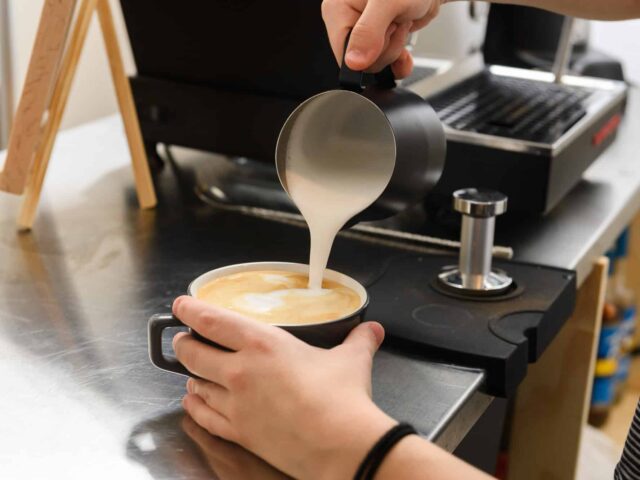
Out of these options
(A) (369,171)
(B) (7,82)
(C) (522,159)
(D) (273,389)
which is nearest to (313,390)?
(D) (273,389)

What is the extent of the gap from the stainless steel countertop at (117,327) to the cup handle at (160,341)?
0.13ft

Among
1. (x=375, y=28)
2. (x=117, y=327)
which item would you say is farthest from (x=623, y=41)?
(x=117, y=327)

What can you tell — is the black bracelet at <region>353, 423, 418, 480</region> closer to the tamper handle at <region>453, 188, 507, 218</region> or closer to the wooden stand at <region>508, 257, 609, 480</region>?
the tamper handle at <region>453, 188, 507, 218</region>

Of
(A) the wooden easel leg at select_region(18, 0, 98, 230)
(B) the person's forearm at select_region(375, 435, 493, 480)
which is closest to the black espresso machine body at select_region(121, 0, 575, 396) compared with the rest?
(A) the wooden easel leg at select_region(18, 0, 98, 230)

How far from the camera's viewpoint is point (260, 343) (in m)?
0.75

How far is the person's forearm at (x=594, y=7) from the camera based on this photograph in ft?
3.74

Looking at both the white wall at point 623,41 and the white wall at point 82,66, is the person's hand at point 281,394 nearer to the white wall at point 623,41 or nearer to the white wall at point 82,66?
the white wall at point 82,66

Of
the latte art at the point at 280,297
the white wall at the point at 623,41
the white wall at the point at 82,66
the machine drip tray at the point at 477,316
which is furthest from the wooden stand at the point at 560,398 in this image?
the white wall at the point at 623,41

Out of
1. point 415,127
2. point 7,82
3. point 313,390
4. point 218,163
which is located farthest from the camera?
point 7,82

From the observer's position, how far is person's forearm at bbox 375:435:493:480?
68 cm

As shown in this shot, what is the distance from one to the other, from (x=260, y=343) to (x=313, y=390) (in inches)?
2.3

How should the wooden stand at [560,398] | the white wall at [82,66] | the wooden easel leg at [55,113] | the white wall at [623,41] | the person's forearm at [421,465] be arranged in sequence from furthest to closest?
the white wall at [623,41]
the white wall at [82,66]
the wooden stand at [560,398]
the wooden easel leg at [55,113]
the person's forearm at [421,465]

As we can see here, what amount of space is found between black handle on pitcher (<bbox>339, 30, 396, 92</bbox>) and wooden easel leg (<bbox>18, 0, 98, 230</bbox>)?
0.44 metres

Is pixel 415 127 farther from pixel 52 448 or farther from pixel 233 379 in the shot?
pixel 52 448
